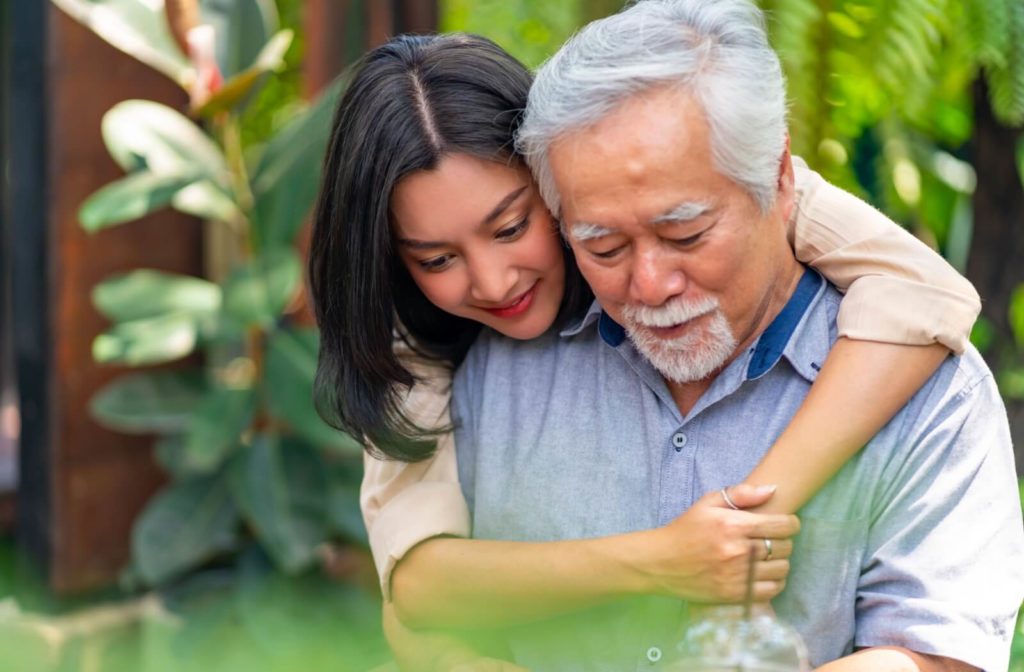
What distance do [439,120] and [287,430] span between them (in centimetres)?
225

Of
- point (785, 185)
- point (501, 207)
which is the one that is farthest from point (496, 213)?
point (785, 185)

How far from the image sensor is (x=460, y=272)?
1.81 meters

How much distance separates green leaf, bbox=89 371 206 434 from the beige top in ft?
5.95

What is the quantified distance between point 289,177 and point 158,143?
1.14ft

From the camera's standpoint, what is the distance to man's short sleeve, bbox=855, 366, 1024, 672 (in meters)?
1.59

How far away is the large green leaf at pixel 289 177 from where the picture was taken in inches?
138

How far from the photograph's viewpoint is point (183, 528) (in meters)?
3.62

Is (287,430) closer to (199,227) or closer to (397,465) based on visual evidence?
(199,227)

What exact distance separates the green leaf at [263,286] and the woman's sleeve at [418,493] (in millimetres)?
1450

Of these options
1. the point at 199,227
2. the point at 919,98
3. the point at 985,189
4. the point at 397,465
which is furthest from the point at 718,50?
the point at 199,227

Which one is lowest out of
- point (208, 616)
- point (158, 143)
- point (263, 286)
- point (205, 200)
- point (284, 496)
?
point (208, 616)

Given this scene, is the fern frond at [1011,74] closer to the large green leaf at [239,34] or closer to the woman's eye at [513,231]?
the woman's eye at [513,231]

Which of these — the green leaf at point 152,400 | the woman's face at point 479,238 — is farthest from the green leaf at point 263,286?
the woman's face at point 479,238

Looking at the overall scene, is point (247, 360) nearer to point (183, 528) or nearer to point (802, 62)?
point (183, 528)
